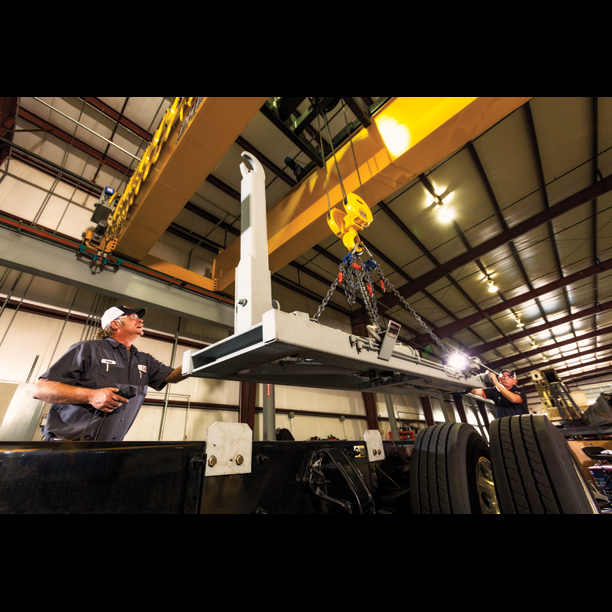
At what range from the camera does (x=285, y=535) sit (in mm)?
645

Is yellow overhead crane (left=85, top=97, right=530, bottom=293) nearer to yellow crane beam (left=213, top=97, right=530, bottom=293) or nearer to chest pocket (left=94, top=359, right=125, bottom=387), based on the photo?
yellow crane beam (left=213, top=97, right=530, bottom=293)

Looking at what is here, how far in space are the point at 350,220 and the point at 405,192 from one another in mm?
4065

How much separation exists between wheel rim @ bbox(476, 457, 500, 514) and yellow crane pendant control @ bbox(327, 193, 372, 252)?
1.78 meters

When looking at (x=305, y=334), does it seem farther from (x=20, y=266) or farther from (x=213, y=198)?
(x=213, y=198)

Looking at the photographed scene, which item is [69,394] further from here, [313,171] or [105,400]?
[313,171]

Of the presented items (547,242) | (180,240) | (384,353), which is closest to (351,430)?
(180,240)

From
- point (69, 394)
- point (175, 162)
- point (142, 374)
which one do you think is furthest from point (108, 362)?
point (175, 162)

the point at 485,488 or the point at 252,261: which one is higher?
the point at 252,261

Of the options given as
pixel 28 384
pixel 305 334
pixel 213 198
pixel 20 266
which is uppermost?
pixel 213 198

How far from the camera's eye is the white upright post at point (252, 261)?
1181 millimetres

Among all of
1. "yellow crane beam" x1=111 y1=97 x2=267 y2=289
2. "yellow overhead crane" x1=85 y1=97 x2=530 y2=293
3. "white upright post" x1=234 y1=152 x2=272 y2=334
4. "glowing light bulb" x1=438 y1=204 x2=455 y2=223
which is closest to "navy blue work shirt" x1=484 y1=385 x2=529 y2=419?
"yellow overhead crane" x1=85 y1=97 x2=530 y2=293

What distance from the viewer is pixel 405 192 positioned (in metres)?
5.89

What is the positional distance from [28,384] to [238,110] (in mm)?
3789
